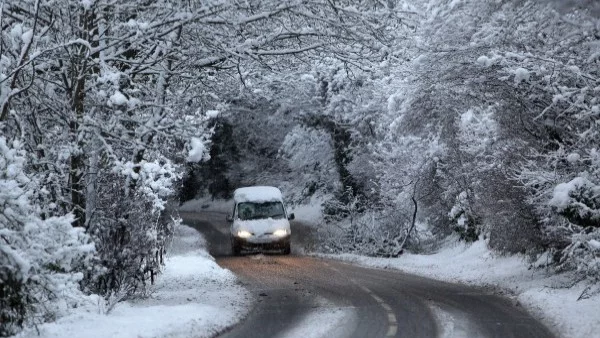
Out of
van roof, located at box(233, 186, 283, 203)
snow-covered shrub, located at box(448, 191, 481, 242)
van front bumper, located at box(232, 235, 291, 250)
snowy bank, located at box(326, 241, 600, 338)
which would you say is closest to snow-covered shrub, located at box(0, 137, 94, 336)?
snowy bank, located at box(326, 241, 600, 338)

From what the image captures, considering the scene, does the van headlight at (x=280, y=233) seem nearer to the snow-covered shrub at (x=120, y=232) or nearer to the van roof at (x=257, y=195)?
the van roof at (x=257, y=195)

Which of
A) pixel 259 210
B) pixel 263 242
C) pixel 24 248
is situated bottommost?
pixel 263 242

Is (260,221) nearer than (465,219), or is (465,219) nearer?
(465,219)

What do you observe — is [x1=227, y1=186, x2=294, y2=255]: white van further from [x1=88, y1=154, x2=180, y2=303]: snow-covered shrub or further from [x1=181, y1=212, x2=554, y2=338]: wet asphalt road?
[x1=88, y1=154, x2=180, y2=303]: snow-covered shrub

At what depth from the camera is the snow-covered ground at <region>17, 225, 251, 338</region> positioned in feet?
33.4

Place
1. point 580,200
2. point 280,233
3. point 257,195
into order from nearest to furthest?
point 580,200 < point 280,233 < point 257,195

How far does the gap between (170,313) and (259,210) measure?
15.7 meters

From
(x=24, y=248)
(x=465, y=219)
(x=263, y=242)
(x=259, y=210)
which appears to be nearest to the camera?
(x=24, y=248)

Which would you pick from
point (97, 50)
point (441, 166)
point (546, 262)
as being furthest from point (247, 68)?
point (441, 166)

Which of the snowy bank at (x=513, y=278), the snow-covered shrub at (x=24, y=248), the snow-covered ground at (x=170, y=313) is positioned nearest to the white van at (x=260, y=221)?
the snowy bank at (x=513, y=278)

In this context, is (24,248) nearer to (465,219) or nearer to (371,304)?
(371,304)

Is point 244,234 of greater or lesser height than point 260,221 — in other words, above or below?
below

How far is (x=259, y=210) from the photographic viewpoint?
2764cm

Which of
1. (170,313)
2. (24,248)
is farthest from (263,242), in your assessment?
(24,248)
